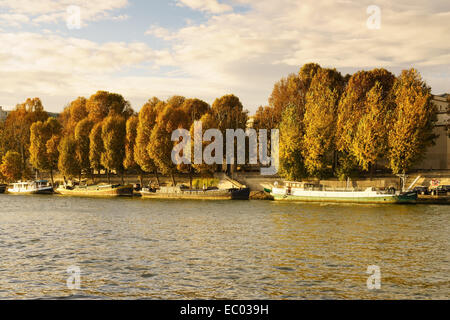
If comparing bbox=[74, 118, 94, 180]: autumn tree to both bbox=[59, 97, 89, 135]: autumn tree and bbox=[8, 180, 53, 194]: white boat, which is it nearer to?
bbox=[8, 180, 53, 194]: white boat

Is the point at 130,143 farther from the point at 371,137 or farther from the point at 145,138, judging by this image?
the point at 371,137

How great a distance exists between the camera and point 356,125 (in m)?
77.1

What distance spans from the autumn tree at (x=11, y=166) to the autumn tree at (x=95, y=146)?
21.0 m

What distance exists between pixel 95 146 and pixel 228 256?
7718 cm

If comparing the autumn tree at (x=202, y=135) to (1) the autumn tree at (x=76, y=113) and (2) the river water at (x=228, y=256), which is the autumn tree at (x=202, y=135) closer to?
(2) the river water at (x=228, y=256)

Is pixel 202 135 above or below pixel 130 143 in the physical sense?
above

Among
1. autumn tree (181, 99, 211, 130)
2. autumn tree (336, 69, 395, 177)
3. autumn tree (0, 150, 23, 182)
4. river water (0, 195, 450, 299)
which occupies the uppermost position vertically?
autumn tree (181, 99, 211, 130)

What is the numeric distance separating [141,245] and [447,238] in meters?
20.6

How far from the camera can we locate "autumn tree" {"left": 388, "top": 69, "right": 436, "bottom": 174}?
71.6 m

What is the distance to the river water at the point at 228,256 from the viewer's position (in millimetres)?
21859

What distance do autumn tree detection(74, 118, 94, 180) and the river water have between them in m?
56.3

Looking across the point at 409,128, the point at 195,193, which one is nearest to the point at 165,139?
the point at 195,193

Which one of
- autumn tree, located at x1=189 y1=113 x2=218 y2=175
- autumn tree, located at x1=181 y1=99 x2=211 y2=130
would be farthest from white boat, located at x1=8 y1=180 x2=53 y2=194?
autumn tree, located at x1=189 y1=113 x2=218 y2=175

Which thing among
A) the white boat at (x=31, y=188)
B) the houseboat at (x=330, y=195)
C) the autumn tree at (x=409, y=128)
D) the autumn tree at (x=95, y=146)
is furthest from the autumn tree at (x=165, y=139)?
the autumn tree at (x=409, y=128)
